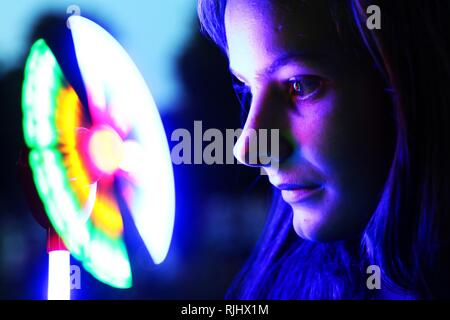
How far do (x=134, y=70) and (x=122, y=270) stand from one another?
55 centimetres

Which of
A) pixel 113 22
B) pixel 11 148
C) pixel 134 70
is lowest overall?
pixel 11 148

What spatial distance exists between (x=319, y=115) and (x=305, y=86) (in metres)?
0.08

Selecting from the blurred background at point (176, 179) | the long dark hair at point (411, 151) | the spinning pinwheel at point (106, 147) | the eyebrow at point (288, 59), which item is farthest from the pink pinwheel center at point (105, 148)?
the long dark hair at point (411, 151)

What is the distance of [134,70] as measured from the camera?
1876mm

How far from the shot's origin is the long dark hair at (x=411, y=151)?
175 centimetres

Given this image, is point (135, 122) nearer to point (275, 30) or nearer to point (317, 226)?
point (275, 30)

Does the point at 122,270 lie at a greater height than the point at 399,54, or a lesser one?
lesser

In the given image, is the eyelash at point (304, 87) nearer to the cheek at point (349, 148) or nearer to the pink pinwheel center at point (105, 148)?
the cheek at point (349, 148)

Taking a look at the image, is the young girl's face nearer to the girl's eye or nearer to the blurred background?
the girl's eye

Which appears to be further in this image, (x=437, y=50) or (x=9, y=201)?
(x=9, y=201)
